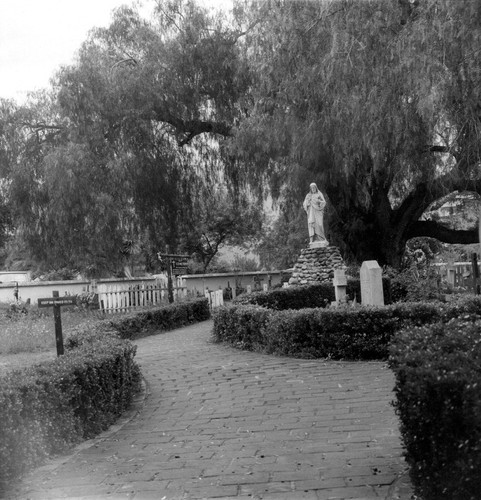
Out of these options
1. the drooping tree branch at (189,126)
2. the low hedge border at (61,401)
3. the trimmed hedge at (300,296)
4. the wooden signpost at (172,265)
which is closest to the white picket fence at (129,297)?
the wooden signpost at (172,265)

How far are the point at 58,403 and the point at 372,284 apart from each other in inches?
356

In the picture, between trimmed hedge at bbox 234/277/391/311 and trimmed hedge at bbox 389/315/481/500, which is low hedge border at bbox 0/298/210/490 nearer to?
trimmed hedge at bbox 389/315/481/500

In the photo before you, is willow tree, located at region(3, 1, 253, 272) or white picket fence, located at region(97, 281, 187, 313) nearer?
white picket fence, located at region(97, 281, 187, 313)

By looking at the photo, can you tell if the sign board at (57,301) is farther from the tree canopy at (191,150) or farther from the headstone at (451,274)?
the headstone at (451,274)

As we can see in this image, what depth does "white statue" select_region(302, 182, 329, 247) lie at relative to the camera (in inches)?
742

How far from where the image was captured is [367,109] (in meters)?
14.6

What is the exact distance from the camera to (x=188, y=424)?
6.55 m

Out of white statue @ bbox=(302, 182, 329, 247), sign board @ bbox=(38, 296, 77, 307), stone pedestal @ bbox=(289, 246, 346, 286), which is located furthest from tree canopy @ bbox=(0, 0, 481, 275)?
sign board @ bbox=(38, 296, 77, 307)

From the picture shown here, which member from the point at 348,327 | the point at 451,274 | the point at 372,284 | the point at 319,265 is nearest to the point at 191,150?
the point at 319,265

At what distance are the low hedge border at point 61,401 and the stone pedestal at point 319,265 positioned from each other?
35.6 ft

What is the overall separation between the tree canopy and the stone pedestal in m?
2.33

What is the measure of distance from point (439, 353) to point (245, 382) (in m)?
4.79

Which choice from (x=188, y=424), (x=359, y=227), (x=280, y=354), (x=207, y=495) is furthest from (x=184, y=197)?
(x=207, y=495)

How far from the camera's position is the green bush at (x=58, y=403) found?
500 cm
